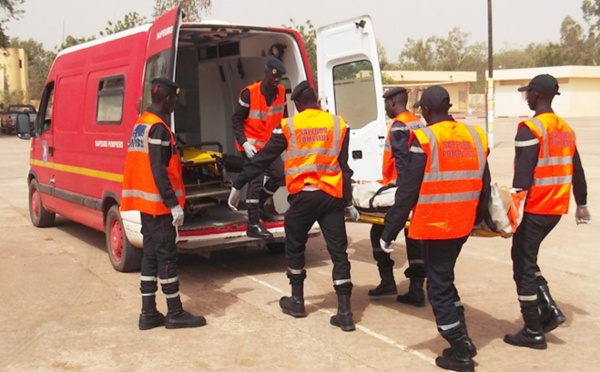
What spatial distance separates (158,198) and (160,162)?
0.28 metres

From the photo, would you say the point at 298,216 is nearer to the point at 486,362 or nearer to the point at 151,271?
the point at 151,271

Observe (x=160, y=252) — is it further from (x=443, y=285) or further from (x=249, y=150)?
(x=443, y=285)

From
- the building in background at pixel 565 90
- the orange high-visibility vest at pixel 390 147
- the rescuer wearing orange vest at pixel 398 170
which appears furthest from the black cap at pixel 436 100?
the building in background at pixel 565 90

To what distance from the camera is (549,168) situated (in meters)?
5.12

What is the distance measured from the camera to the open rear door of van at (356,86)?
754 cm

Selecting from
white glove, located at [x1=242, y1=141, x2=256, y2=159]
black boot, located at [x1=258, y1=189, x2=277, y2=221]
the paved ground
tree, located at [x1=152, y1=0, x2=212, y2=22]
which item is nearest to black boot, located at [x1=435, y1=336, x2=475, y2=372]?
the paved ground

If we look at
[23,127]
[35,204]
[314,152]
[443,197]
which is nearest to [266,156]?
[314,152]

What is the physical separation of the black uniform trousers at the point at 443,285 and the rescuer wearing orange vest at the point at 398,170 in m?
1.08

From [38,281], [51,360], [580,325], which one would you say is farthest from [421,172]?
[38,281]

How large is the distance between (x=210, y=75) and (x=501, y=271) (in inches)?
181

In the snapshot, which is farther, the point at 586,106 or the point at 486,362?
the point at 586,106

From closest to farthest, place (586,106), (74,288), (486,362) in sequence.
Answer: (486,362) < (74,288) < (586,106)

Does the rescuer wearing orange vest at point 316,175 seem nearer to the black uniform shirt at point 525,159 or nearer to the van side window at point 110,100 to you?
the black uniform shirt at point 525,159

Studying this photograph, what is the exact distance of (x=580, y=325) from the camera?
5688 mm
